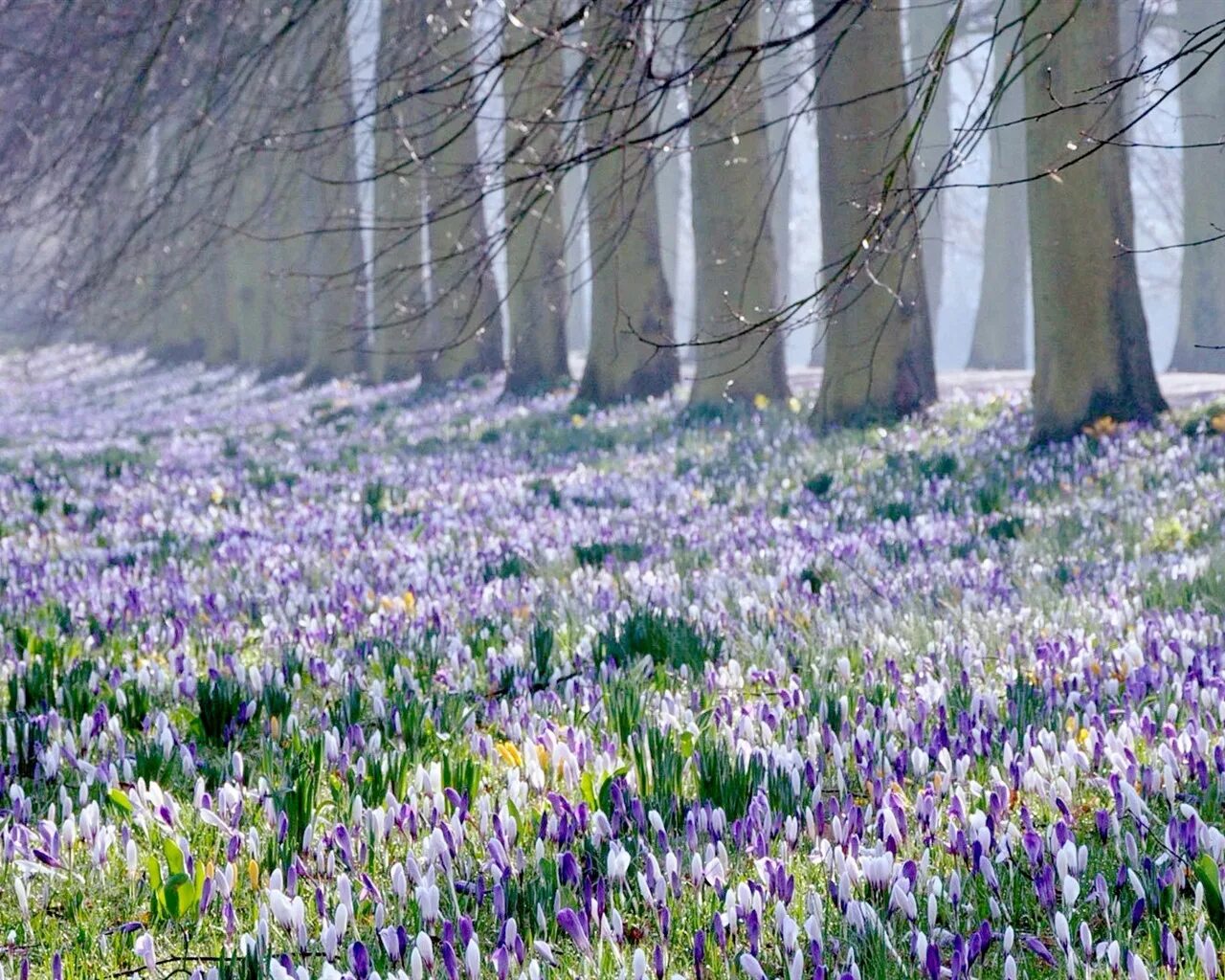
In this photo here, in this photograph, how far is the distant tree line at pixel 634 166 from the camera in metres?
5.30

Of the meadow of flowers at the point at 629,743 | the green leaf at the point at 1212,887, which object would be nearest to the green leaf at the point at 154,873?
the meadow of flowers at the point at 629,743

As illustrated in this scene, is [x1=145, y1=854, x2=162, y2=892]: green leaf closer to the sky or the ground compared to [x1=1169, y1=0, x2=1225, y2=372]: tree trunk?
closer to the ground

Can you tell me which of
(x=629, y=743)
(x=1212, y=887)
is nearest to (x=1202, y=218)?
(x=629, y=743)

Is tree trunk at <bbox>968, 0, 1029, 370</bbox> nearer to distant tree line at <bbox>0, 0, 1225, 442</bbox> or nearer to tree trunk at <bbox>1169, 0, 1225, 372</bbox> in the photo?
distant tree line at <bbox>0, 0, 1225, 442</bbox>

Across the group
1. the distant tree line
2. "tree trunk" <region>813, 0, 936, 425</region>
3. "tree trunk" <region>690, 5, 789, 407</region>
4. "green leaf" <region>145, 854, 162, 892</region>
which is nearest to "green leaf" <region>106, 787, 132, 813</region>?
"green leaf" <region>145, 854, 162, 892</region>

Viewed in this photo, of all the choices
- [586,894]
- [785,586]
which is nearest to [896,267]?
[785,586]

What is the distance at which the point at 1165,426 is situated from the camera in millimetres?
11859

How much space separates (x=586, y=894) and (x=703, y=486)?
8.12m

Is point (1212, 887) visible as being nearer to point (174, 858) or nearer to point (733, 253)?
point (174, 858)

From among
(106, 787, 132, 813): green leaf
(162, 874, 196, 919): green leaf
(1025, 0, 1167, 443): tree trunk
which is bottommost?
(162, 874, 196, 919): green leaf

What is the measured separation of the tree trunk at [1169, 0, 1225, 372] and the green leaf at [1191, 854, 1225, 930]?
23535 mm

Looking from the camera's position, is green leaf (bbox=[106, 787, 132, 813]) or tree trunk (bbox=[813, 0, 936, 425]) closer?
green leaf (bbox=[106, 787, 132, 813])

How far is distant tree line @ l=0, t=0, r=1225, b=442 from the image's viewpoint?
5.30 metres

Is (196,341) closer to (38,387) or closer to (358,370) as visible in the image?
(38,387)
